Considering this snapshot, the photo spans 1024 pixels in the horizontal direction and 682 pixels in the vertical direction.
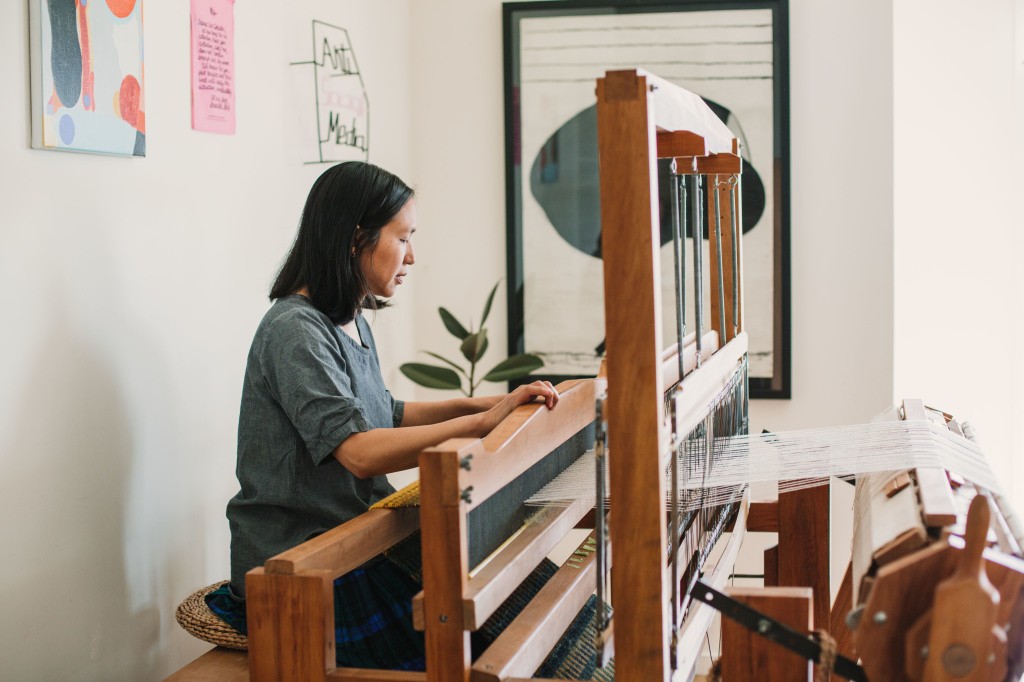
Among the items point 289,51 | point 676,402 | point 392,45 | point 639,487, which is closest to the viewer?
point 639,487

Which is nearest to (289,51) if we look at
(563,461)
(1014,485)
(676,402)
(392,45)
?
(392,45)

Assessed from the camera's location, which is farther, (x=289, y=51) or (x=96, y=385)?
(x=289, y=51)

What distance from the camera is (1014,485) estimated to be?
3.12 metres

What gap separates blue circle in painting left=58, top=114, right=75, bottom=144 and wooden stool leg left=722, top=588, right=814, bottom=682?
1127 millimetres

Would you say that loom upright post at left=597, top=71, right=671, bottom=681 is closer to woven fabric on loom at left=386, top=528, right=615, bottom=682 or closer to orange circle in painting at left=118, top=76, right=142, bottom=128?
woven fabric on loom at left=386, top=528, right=615, bottom=682

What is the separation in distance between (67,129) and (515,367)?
5.30 ft

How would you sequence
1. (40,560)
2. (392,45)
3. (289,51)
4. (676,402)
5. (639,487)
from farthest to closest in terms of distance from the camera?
(392,45), (289,51), (40,560), (676,402), (639,487)

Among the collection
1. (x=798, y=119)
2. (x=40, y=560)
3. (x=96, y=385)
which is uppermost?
(x=798, y=119)

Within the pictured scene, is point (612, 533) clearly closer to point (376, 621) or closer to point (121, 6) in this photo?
point (376, 621)

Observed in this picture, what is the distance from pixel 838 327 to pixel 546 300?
84 centimetres

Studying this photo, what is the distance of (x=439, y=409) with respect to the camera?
2.08 m

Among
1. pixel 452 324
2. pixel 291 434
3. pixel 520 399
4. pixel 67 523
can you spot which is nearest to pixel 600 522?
pixel 520 399

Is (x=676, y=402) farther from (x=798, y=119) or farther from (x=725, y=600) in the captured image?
(x=798, y=119)

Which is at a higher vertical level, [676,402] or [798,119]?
[798,119]
